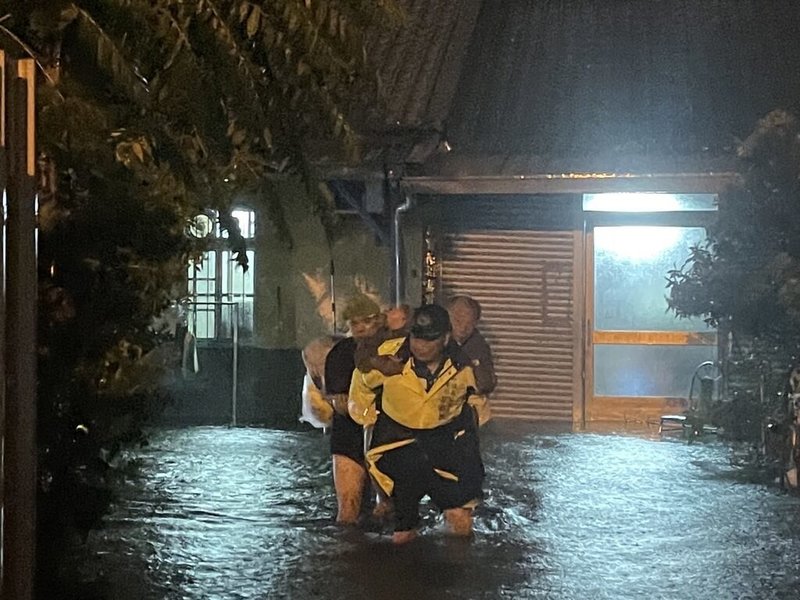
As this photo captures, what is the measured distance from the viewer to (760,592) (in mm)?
6184

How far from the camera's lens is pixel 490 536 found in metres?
7.40

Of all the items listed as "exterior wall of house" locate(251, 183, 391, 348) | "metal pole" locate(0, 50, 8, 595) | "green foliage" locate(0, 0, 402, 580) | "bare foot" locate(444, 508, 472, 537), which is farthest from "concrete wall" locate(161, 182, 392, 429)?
"metal pole" locate(0, 50, 8, 595)

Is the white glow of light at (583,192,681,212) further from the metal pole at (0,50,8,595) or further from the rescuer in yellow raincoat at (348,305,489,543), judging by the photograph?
the metal pole at (0,50,8,595)

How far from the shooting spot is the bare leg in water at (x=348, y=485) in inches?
303

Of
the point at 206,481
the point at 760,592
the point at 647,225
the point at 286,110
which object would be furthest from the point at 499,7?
the point at 760,592

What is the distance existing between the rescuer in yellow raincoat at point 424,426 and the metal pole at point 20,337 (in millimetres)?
3293

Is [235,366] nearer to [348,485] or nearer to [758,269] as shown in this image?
[348,485]

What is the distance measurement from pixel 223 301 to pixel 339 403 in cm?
501

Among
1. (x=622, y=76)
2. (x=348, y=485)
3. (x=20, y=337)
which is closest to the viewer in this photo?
(x=20, y=337)

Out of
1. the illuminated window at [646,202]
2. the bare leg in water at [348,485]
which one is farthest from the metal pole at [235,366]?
the bare leg in water at [348,485]

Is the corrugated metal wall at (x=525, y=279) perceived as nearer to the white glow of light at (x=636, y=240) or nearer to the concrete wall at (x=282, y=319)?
the white glow of light at (x=636, y=240)

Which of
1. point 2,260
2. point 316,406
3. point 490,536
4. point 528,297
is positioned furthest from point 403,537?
point 528,297

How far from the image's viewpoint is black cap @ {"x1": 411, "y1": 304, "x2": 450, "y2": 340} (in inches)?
284

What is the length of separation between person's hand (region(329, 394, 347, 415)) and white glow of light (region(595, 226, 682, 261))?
473cm
